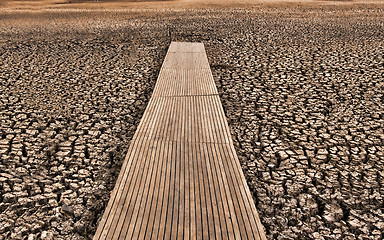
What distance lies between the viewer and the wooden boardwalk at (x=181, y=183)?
2.98 metres

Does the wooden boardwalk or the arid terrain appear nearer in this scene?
the wooden boardwalk

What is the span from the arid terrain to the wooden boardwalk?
220 millimetres

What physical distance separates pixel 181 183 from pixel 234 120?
2058mm

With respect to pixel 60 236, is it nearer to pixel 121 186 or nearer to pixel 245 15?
pixel 121 186

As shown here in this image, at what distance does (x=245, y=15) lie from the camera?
15.7 metres

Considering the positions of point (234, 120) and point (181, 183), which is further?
point (234, 120)

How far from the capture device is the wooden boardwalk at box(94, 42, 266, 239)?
2980mm

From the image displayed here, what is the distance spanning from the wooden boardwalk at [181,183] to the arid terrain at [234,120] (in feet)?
0.72

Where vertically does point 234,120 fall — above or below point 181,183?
above

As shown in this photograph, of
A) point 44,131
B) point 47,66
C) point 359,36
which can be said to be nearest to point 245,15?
point 359,36

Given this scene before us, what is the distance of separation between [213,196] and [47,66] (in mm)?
6616

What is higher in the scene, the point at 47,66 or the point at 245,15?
the point at 245,15

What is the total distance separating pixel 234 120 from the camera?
210 inches

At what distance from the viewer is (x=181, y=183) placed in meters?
3.61
